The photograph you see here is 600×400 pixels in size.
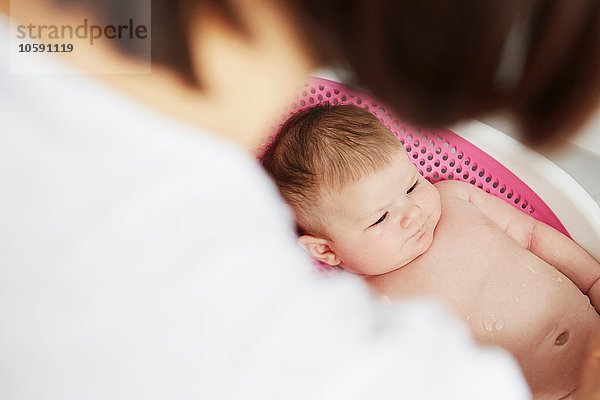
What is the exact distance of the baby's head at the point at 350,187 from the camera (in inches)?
18.5

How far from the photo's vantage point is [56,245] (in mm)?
382

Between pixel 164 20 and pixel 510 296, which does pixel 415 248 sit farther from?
pixel 164 20

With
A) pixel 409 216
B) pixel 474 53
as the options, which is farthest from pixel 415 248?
pixel 474 53

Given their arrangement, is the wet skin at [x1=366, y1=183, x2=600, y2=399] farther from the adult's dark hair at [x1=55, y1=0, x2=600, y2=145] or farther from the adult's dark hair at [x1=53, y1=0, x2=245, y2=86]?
the adult's dark hair at [x1=53, y1=0, x2=245, y2=86]

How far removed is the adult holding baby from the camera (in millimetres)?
363

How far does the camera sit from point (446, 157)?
1.79 ft

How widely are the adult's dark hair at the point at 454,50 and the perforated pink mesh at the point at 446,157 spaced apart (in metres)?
0.02

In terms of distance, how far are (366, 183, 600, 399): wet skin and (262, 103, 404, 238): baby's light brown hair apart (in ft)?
0.26

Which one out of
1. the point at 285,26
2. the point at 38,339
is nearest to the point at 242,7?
the point at 285,26

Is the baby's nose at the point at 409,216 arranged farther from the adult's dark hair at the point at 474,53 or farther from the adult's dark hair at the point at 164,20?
the adult's dark hair at the point at 164,20

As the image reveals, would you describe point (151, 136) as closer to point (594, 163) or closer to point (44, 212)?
point (44, 212)

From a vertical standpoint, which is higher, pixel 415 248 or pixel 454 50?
pixel 454 50

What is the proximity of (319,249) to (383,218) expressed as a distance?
0.18ft

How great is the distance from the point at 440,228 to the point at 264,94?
6.8 inches
